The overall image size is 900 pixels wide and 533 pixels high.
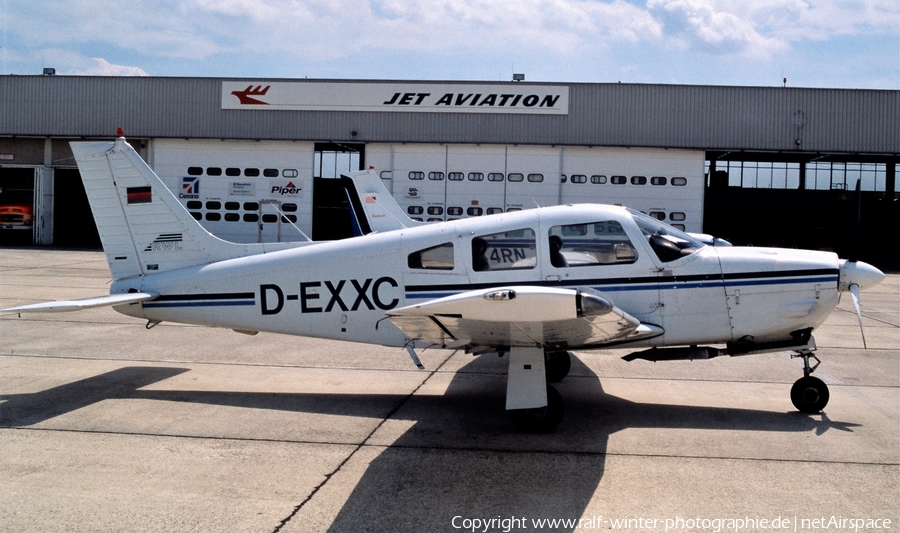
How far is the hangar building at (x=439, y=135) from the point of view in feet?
96.7

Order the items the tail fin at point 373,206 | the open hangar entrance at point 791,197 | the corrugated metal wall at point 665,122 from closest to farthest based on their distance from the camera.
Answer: the tail fin at point 373,206, the corrugated metal wall at point 665,122, the open hangar entrance at point 791,197

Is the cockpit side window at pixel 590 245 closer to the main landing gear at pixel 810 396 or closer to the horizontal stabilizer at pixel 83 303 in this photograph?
the main landing gear at pixel 810 396

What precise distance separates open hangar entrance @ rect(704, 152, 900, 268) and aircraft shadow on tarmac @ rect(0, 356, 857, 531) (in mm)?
30235

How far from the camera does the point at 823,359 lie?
32.3ft

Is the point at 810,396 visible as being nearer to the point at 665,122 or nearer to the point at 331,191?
the point at 665,122

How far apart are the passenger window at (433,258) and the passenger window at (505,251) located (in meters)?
0.25

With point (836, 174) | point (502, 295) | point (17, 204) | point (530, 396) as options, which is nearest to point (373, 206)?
point (530, 396)

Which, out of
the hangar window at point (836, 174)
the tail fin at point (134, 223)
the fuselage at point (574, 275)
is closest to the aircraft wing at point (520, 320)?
the fuselage at point (574, 275)

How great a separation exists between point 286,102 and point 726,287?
2707 cm

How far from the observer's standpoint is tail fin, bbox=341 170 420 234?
62.3 ft

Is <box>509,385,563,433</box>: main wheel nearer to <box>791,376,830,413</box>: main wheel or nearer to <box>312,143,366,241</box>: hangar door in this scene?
<box>791,376,830,413</box>: main wheel

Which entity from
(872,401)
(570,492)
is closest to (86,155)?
(570,492)

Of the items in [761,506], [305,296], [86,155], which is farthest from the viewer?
[86,155]

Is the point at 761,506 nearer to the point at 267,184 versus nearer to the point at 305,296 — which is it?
the point at 305,296
